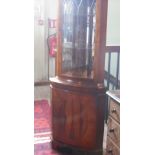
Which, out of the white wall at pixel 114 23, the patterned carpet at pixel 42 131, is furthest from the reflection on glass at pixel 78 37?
the white wall at pixel 114 23

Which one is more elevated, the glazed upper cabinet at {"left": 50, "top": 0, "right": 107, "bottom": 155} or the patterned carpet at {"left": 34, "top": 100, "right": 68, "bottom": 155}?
the glazed upper cabinet at {"left": 50, "top": 0, "right": 107, "bottom": 155}

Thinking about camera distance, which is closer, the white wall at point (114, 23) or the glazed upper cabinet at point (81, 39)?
the glazed upper cabinet at point (81, 39)

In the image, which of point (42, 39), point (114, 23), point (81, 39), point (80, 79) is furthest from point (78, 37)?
point (42, 39)

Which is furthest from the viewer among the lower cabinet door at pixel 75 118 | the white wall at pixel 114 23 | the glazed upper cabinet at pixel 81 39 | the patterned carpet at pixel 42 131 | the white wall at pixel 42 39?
the white wall at pixel 42 39

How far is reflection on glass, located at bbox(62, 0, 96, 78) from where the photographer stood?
221 cm

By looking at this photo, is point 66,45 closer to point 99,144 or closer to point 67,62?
point 67,62

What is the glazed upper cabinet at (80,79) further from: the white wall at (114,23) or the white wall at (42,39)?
the white wall at (42,39)

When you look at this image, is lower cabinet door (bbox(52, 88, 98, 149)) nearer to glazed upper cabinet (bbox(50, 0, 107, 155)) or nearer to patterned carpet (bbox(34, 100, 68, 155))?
glazed upper cabinet (bbox(50, 0, 107, 155))

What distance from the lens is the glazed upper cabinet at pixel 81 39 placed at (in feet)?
6.85

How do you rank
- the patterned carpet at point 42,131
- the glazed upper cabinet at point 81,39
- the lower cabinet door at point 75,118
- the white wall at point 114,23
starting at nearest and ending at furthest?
the glazed upper cabinet at point 81,39 → the lower cabinet door at point 75,118 → the patterned carpet at point 42,131 → the white wall at point 114,23

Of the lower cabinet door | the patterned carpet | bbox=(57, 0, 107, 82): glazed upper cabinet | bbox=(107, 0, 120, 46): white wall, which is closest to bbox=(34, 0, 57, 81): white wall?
the patterned carpet
